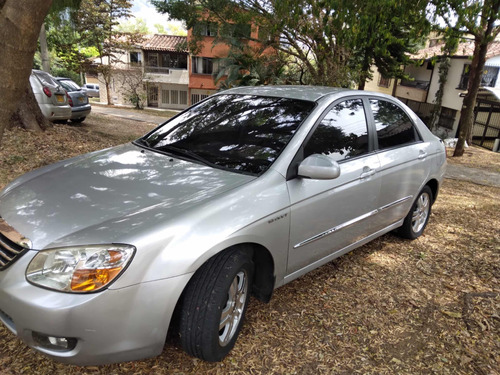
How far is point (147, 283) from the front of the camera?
1875mm

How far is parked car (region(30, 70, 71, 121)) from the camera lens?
27.3ft

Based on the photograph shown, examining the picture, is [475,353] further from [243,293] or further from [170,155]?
[170,155]

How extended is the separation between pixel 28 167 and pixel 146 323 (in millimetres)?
4587

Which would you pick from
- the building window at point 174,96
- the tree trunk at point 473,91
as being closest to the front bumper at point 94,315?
the tree trunk at point 473,91

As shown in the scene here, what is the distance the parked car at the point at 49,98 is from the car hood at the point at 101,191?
254 inches

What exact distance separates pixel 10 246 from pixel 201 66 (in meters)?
30.1

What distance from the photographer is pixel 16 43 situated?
8.91ft

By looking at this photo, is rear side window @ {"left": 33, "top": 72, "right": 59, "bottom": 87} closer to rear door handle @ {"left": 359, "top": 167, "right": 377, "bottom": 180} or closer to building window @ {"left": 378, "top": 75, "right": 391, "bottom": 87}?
rear door handle @ {"left": 359, "top": 167, "right": 377, "bottom": 180}

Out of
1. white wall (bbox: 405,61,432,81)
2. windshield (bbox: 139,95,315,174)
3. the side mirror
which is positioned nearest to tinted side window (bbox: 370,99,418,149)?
windshield (bbox: 139,95,315,174)

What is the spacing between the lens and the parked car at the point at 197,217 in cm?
186

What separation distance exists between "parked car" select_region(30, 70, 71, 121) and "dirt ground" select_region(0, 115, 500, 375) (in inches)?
285

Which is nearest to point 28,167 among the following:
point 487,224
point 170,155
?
point 170,155

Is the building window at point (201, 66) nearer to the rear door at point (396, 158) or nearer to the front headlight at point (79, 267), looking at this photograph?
the rear door at point (396, 158)

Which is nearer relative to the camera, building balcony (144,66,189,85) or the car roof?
the car roof
